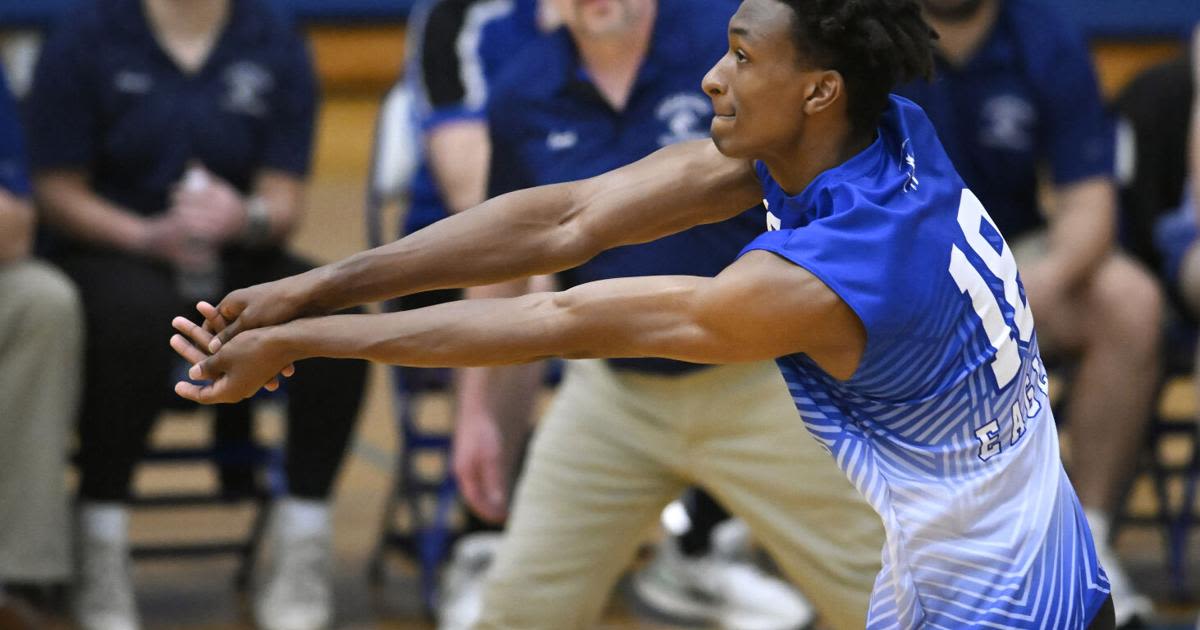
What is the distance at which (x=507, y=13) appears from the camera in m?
5.03

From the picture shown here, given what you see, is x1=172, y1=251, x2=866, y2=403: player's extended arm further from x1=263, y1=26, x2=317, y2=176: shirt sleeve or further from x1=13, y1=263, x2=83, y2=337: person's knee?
x1=263, y1=26, x2=317, y2=176: shirt sleeve

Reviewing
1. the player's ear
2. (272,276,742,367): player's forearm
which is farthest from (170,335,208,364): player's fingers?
the player's ear

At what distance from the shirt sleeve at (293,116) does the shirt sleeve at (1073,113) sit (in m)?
1.96

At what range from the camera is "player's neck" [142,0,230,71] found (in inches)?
195

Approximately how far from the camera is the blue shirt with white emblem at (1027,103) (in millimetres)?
4836

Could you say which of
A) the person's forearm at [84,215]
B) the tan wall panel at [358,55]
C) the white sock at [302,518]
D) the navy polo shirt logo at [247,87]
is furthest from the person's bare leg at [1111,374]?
the tan wall panel at [358,55]

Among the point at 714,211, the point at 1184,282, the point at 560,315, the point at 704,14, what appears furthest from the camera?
the point at 1184,282

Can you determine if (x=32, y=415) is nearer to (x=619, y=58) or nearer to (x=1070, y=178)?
(x=619, y=58)

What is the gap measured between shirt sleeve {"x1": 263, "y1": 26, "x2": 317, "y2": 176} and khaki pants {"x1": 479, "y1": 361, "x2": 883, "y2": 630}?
1.66m

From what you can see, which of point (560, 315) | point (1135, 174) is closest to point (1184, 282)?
point (1135, 174)

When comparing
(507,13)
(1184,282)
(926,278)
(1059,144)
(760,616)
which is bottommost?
(760,616)

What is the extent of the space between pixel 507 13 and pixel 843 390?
8.92ft

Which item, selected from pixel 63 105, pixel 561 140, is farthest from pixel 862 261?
pixel 63 105

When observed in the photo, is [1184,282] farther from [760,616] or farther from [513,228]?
[513,228]
